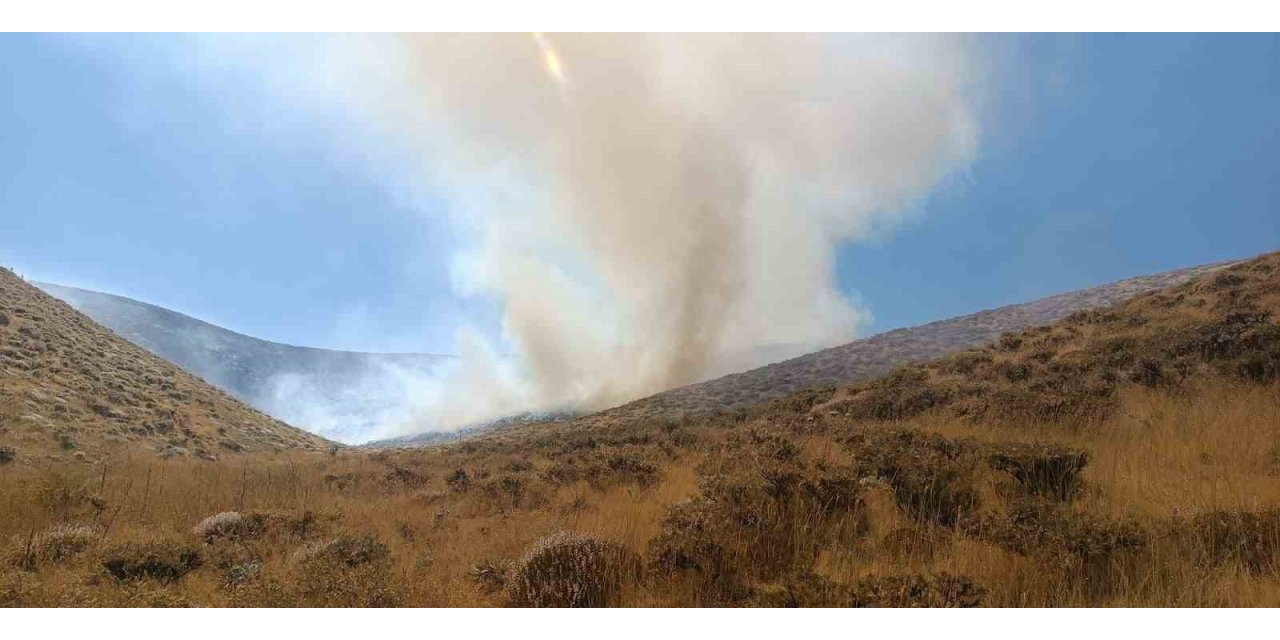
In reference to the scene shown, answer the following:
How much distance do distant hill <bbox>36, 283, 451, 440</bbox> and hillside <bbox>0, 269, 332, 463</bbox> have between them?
83.8 metres

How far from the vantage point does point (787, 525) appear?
451 centimetres

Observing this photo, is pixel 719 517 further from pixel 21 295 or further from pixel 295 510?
pixel 21 295

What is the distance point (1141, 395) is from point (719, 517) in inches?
372

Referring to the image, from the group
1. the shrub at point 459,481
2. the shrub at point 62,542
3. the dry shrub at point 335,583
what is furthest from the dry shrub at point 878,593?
the shrub at point 459,481

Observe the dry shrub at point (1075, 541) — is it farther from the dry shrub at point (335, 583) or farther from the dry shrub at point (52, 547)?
Answer: the dry shrub at point (52, 547)

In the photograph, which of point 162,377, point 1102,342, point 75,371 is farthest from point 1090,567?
point 162,377

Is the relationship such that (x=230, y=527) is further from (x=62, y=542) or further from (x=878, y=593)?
(x=878, y=593)

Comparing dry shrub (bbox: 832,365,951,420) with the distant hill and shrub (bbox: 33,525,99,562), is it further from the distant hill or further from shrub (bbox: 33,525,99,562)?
the distant hill

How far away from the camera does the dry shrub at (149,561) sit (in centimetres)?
456

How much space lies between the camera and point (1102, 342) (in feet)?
52.2

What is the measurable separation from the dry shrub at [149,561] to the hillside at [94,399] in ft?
49.0

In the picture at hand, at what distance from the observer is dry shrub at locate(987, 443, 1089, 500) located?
5160 millimetres

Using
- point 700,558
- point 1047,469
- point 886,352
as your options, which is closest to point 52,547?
point 700,558

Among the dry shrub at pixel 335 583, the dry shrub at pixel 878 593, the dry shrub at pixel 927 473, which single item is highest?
the dry shrub at pixel 927 473
